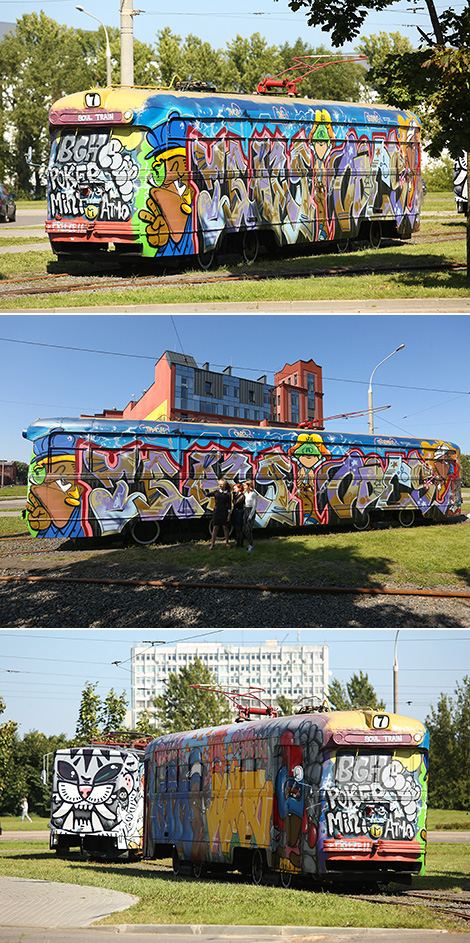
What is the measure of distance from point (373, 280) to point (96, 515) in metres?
7.57

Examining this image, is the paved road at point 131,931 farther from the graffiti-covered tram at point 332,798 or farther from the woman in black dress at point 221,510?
the woman in black dress at point 221,510

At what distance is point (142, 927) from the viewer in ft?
28.2

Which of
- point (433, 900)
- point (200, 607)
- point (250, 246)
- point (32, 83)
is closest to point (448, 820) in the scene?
point (200, 607)

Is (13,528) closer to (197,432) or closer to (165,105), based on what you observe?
(197,432)

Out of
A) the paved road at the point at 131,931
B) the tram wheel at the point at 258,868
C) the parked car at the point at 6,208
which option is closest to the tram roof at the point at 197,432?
the tram wheel at the point at 258,868

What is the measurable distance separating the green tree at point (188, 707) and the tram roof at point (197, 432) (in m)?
44.6

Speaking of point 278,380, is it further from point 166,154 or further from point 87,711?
point 166,154

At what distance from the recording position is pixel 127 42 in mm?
24797

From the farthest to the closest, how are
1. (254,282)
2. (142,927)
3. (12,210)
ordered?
(12,210), (254,282), (142,927)

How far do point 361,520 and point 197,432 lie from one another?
610 centimetres

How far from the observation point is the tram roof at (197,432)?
1819 centimetres

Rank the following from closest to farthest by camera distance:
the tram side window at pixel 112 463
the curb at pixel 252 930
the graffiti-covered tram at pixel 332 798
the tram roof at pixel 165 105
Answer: the curb at pixel 252 930
the graffiti-covered tram at pixel 332 798
the tram roof at pixel 165 105
the tram side window at pixel 112 463

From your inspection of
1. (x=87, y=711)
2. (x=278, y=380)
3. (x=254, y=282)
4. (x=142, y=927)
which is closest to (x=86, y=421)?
(x=254, y=282)

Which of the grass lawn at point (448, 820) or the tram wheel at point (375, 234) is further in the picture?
the grass lawn at point (448, 820)
